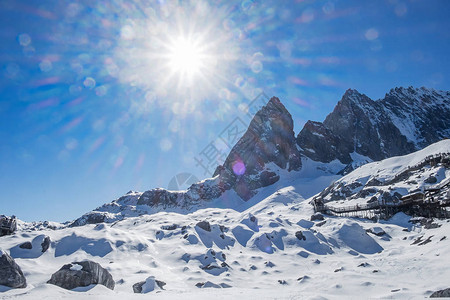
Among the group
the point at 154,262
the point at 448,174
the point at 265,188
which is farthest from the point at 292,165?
the point at 154,262

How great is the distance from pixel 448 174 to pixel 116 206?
423ft

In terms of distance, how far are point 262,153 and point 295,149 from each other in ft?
55.5

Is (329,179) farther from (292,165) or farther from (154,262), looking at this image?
(154,262)

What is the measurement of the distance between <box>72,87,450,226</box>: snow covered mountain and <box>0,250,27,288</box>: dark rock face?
9922 centimetres

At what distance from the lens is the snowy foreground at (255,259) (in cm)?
1591

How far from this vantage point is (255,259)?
101ft

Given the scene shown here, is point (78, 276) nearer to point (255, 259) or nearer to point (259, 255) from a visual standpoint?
point (255, 259)

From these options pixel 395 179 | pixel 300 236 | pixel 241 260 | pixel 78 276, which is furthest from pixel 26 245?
pixel 395 179

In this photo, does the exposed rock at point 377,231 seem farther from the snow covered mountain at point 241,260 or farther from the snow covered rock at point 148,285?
the snow covered rock at point 148,285

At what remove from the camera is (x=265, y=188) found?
11819 cm

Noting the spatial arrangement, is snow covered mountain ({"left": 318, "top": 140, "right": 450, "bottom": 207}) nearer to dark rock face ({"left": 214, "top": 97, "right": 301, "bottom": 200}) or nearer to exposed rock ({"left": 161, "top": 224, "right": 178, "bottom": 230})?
exposed rock ({"left": 161, "top": 224, "right": 178, "bottom": 230})

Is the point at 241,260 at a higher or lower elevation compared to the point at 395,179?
lower

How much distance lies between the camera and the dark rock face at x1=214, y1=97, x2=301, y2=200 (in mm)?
124188

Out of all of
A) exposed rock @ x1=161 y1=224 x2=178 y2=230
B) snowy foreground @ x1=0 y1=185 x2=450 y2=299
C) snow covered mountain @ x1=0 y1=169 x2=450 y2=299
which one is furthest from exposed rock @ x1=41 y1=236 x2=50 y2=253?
exposed rock @ x1=161 y1=224 x2=178 y2=230
